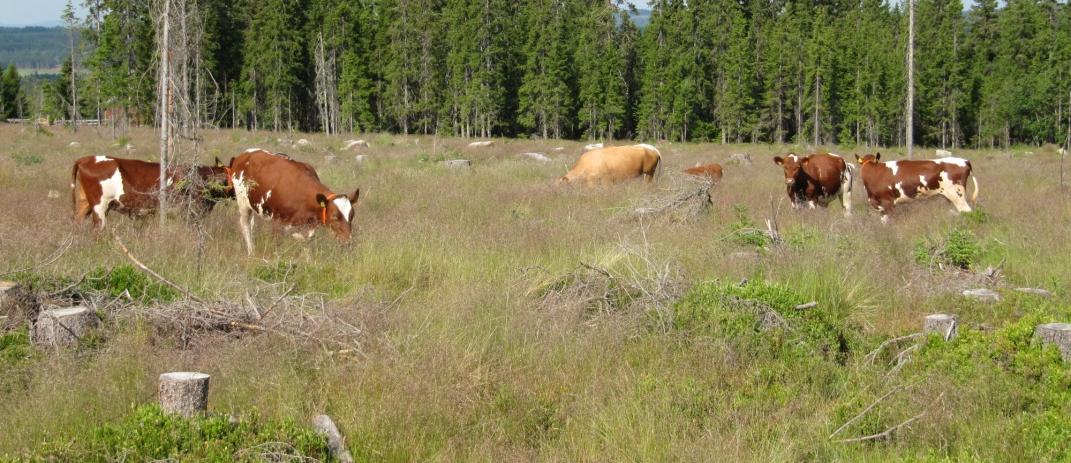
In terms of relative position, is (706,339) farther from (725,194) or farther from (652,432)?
(725,194)

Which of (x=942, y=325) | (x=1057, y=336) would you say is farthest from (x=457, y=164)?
(x=1057, y=336)

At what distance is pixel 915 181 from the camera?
1612 centimetres

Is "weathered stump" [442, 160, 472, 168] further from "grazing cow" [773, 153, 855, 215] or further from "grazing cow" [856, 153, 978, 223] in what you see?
"grazing cow" [856, 153, 978, 223]

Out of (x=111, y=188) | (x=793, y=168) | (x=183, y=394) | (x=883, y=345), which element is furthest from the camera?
(x=793, y=168)

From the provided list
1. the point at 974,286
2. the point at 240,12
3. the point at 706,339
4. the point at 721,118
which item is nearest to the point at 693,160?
the point at 974,286

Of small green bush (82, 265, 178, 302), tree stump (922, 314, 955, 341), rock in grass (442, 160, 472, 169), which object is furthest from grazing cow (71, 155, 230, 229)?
rock in grass (442, 160, 472, 169)

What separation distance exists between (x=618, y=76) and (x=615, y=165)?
44.9 metres

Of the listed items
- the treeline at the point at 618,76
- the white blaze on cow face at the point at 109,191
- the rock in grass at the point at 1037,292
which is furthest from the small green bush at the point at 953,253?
the treeline at the point at 618,76

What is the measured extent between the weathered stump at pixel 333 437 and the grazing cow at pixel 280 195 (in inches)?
242

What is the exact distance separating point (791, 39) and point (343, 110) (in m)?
33.9

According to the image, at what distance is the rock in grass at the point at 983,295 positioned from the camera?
832 centimetres

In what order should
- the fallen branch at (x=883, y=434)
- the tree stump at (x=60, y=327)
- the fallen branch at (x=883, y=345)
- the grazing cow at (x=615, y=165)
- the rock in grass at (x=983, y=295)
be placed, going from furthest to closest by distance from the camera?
the grazing cow at (x=615, y=165), the rock in grass at (x=983, y=295), the fallen branch at (x=883, y=345), the tree stump at (x=60, y=327), the fallen branch at (x=883, y=434)

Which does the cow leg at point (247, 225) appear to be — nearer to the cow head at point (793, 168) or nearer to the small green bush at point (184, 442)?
the small green bush at point (184, 442)

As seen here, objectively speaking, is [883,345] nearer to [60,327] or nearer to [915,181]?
[60,327]
